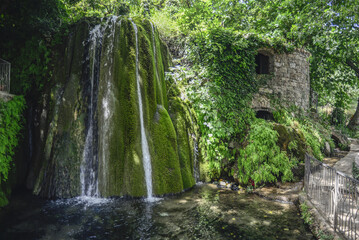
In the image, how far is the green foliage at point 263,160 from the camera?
6398 mm

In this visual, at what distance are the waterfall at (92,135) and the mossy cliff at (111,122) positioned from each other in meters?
0.04

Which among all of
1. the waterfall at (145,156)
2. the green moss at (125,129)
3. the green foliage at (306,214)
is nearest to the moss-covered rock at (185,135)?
the waterfall at (145,156)

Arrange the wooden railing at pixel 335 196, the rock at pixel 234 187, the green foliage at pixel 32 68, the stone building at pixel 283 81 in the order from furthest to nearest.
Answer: the stone building at pixel 283 81, the green foliage at pixel 32 68, the rock at pixel 234 187, the wooden railing at pixel 335 196

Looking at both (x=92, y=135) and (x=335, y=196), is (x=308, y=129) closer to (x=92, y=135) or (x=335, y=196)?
(x=335, y=196)

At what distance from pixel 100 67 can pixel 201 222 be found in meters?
4.98

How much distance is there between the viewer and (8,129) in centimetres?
574

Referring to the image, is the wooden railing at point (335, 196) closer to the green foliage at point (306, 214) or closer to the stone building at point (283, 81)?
the green foliage at point (306, 214)

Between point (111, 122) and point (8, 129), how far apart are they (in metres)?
2.74

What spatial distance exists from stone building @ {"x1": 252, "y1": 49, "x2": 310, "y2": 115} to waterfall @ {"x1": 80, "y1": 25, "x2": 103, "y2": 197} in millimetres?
6823

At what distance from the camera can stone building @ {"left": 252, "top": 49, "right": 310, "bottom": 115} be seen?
10.2 meters

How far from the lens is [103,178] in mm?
5504

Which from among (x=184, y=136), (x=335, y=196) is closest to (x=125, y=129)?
(x=184, y=136)

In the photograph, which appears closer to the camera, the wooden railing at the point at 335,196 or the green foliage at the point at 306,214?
the wooden railing at the point at 335,196

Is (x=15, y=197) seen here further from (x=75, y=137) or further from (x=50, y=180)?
(x=75, y=137)
